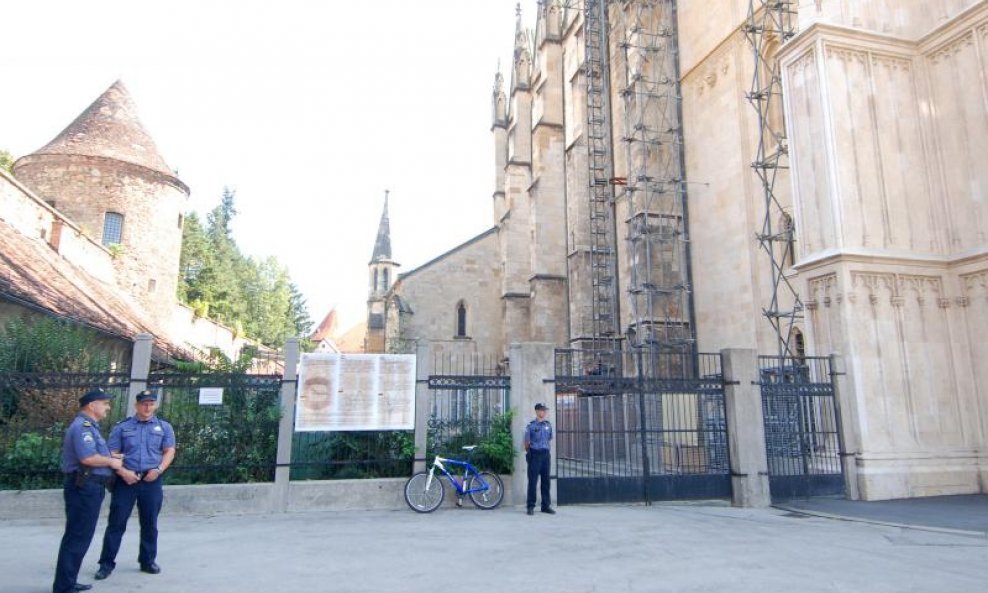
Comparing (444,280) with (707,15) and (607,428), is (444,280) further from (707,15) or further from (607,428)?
(607,428)

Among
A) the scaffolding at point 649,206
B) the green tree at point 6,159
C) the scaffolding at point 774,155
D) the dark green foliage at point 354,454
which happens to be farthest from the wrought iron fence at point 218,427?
the green tree at point 6,159

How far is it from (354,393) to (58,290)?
10663 millimetres

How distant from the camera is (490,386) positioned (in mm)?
9984

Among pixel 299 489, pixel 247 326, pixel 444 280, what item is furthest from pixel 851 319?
pixel 247 326

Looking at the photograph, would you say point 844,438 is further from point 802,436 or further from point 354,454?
point 354,454

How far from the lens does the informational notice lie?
9.45m

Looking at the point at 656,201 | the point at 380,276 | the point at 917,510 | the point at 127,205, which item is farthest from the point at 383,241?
the point at 917,510

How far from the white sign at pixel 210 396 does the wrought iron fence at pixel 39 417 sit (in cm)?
100

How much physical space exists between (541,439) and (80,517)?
5.72m

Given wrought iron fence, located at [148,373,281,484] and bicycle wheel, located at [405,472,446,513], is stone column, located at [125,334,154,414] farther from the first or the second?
bicycle wheel, located at [405,472,446,513]

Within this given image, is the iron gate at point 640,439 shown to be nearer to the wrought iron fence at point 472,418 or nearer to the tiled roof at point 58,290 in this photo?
the wrought iron fence at point 472,418

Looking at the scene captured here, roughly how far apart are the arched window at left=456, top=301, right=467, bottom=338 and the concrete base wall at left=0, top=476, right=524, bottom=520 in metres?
21.0

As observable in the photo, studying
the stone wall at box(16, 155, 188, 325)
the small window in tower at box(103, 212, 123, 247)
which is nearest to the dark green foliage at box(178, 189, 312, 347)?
the stone wall at box(16, 155, 188, 325)

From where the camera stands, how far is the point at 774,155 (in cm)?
1521
